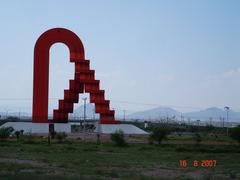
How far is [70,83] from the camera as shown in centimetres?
5059

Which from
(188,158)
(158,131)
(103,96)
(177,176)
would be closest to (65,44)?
(103,96)

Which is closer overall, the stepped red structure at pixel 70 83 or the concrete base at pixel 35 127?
the stepped red structure at pixel 70 83

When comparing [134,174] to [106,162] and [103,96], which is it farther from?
[103,96]

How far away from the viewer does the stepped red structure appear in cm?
4794

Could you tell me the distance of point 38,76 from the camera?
48.1 m

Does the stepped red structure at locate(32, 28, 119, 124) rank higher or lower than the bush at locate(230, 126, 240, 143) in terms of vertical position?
higher

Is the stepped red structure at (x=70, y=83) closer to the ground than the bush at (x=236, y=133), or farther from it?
farther from it

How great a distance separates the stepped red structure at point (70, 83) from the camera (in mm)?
47938
